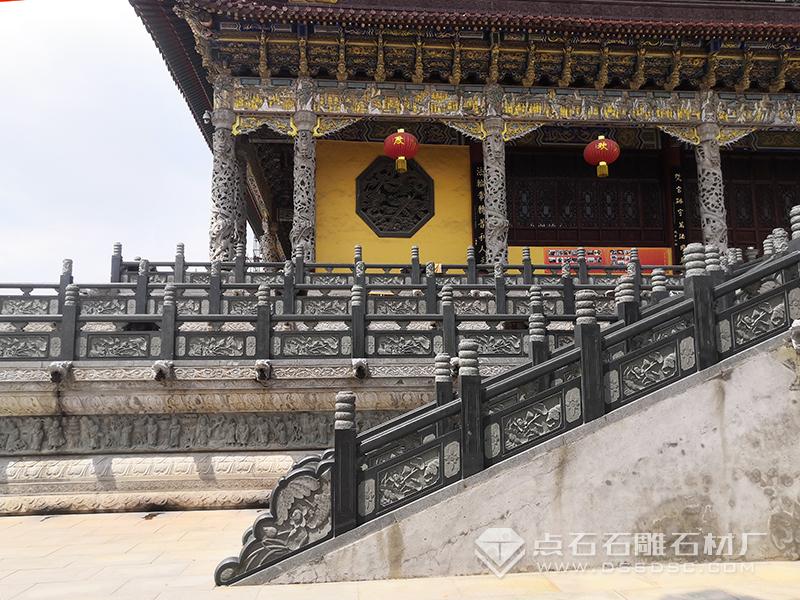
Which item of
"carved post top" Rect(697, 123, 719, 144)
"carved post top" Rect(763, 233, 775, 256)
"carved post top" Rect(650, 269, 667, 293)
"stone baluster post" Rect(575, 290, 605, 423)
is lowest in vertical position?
"stone baluster post" Rect(575, 290, 605, 423)

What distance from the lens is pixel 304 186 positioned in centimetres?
1266

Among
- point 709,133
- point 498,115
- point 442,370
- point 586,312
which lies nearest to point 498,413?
point 442,370

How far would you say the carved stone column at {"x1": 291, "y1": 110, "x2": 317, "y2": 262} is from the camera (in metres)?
12.5

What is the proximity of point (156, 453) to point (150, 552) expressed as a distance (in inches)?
100

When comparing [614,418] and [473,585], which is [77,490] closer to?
[473,585]

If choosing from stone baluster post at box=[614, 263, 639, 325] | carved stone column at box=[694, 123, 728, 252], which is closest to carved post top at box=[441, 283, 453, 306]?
stone baluster post at box=[614, 263, 639, 325]

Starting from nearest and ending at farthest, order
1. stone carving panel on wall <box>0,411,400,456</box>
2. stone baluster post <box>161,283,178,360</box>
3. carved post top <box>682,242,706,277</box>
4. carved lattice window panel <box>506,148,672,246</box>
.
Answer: carved post top <box>682,242,706,277</box>
stone baluster post <box>161,283,178,360</box>
stone carving panel on wall <box>0,411,400,456</box>
carved lattice window panel <box>506,148,672,246</box>

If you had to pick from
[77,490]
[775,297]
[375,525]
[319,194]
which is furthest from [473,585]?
[319,194]

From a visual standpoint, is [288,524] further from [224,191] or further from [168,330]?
[224,191]

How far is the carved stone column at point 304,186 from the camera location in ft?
40.9

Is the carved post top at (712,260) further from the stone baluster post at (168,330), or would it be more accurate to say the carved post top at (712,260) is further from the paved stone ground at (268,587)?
the stone baluster post at (168,330)

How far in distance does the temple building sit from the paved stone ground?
7.51m

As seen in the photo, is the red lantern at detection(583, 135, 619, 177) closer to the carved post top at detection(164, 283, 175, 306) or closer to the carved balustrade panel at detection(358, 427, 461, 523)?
the carved post top at detection(164, 283, 175, 306)

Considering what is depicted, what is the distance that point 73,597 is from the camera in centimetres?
411
